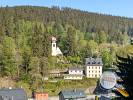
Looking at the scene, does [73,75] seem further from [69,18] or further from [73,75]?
[69,18]

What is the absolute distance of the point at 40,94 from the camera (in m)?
52.3

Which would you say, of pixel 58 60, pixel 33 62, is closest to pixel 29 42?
pixel 58 60

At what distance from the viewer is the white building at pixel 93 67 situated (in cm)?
7275

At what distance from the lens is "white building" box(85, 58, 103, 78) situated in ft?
239

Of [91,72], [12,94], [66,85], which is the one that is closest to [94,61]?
[91,72]

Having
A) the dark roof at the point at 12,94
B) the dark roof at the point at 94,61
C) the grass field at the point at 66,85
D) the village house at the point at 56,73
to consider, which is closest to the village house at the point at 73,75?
the village house at the point at 56,73

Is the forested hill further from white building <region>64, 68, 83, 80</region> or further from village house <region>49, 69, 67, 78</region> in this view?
white building <region>64, 68, 83, 80</region>

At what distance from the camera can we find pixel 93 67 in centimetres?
7356

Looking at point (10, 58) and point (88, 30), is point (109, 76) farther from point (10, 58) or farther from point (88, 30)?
point (88, 30)

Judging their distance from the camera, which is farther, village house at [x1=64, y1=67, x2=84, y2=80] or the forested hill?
the forested hill

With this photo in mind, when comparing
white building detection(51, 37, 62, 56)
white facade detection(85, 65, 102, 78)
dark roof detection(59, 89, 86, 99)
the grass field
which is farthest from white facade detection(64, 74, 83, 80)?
dark roof detection(59, 89, 86, 99)

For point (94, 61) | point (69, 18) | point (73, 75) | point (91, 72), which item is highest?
point (69, 18)

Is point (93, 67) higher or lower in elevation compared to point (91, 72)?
higher

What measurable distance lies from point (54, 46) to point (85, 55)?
8.29 metres
